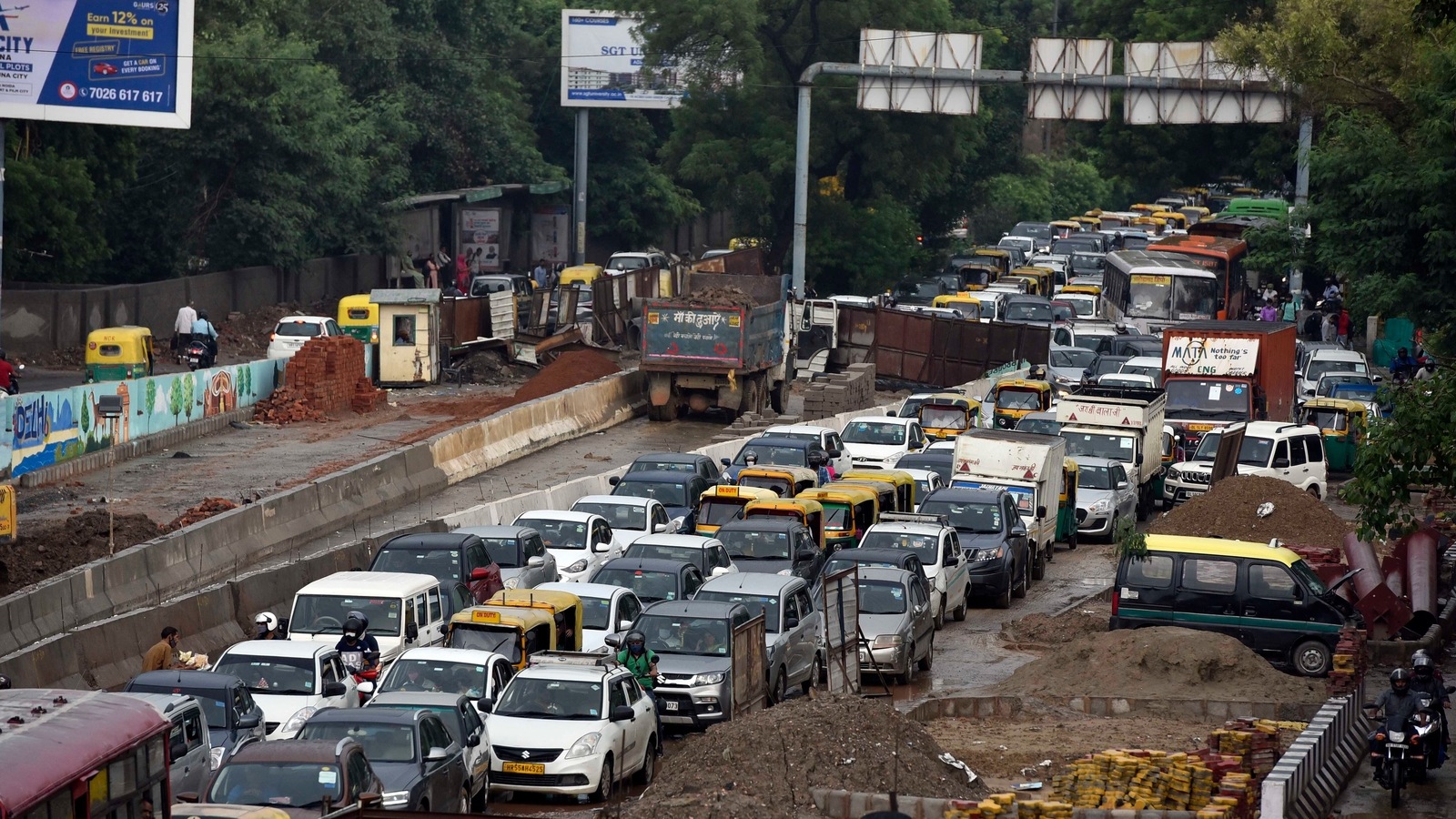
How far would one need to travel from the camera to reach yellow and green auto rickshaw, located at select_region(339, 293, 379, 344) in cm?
4275

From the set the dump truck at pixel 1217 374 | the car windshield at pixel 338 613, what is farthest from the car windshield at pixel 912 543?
the dump truck at pixel 1217 374

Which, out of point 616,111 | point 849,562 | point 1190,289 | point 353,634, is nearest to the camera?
point 353,634

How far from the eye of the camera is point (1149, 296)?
52062 mm

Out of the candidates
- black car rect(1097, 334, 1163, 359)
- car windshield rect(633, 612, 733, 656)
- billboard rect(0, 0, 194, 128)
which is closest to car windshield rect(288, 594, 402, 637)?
car windshield rect(633, 612, 733, 656)

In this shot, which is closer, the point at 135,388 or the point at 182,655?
Answer: the point at 182,655

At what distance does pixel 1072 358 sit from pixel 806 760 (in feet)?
107

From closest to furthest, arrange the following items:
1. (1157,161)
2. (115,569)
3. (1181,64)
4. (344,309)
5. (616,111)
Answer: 1. (115,569)
2. (344,309)
3. (1181,64)
4. (1157,161)
5. (616,111)

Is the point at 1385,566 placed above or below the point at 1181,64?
below

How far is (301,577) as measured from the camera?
23531 millimetres

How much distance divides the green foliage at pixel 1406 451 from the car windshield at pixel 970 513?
879 centimetres

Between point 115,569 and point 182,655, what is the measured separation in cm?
358

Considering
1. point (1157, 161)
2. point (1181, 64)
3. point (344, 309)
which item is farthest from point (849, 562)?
point (1157, 161)

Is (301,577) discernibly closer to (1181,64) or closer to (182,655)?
(182,655)

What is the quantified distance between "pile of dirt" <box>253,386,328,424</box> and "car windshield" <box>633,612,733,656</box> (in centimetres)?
1928
